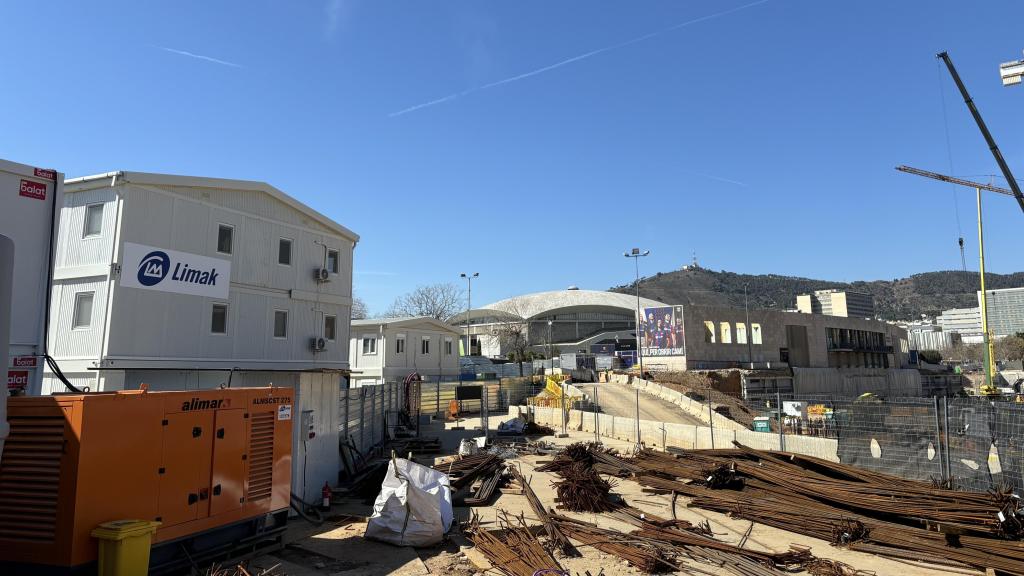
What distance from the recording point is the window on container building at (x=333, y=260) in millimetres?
20031

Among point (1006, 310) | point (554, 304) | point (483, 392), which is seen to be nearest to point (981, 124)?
point (483, 392)


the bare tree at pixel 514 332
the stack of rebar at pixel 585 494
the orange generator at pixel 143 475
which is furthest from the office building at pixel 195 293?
the bare tree at pixel 514 332

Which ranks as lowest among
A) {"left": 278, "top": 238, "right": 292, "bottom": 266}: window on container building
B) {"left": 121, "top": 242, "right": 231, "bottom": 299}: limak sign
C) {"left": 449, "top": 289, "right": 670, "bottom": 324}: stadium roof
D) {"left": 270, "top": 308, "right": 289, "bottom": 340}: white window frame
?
{"left": 270, "top": 308, "right": 289, "bottom": 340}: white window frame

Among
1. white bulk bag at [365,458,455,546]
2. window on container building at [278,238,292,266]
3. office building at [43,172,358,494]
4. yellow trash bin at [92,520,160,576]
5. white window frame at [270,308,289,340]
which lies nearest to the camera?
yellow trash bin at [92,520,160,576]

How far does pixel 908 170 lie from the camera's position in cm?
7388

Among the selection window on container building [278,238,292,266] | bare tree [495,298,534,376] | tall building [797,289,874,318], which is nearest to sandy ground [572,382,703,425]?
bare tree [495,298,534,376]

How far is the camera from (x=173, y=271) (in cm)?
1504

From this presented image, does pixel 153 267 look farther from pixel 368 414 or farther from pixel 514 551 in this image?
pixel 368 414

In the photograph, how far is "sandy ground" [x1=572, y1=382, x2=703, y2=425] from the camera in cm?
3753

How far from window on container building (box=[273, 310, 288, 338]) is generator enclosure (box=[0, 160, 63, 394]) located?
8062 millimetres

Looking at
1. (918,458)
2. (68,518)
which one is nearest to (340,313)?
(68,518)

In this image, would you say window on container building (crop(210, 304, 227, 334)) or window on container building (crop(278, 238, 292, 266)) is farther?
window on container building (crop(278, 238, 292, 266))

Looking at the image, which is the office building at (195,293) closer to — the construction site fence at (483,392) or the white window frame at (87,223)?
the white window frame at (87,223)

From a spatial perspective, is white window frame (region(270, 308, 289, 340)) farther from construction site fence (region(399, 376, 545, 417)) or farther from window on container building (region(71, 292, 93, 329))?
construction site fence (region(399, 376, 545, 417))
